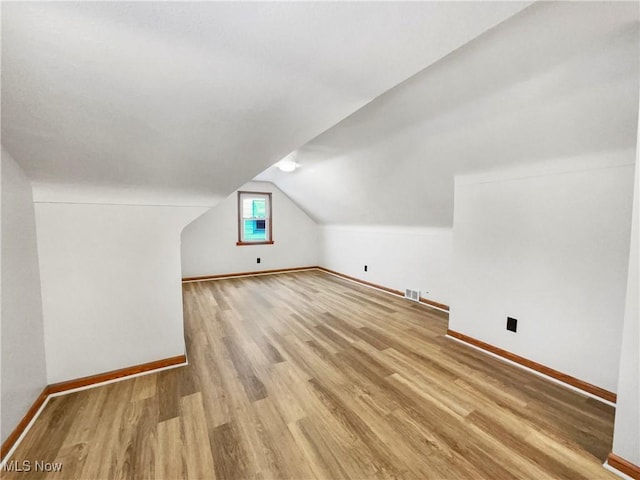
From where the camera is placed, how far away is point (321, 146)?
10.4 feet

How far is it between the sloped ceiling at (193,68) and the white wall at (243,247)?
373 centimetres

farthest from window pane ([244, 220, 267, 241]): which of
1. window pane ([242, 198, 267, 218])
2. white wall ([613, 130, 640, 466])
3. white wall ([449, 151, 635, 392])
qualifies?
white wall ([613, 130, 640, 466])

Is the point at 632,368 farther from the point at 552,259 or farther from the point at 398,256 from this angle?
the point at 398,256

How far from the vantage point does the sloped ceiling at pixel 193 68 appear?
2.49 feet

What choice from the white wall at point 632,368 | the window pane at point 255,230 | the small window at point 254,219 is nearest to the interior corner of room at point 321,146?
the white wall at point 632,368

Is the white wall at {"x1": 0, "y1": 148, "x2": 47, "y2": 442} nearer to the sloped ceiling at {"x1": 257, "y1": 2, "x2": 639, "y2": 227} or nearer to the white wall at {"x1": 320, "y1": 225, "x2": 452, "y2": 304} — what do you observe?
the sloped ceiling at {"x1": 257, "y1": 2, "x2": 639, "y2": 227}

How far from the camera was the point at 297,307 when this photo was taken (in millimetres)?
3688

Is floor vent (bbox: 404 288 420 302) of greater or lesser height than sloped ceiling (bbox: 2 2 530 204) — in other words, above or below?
below

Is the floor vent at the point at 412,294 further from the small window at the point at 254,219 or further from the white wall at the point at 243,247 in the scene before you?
the small window at the point at 254,219

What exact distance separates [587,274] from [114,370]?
3.62 meters

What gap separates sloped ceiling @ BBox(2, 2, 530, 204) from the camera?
758 mm

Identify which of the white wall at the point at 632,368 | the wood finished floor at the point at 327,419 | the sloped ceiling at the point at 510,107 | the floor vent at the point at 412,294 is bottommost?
the wood finished floor at the point at 327,419

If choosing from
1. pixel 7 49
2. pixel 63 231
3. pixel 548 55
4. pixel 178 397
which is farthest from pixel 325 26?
pixel 178 397

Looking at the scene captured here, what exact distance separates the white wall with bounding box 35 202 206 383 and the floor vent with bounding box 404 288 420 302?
123 inches
